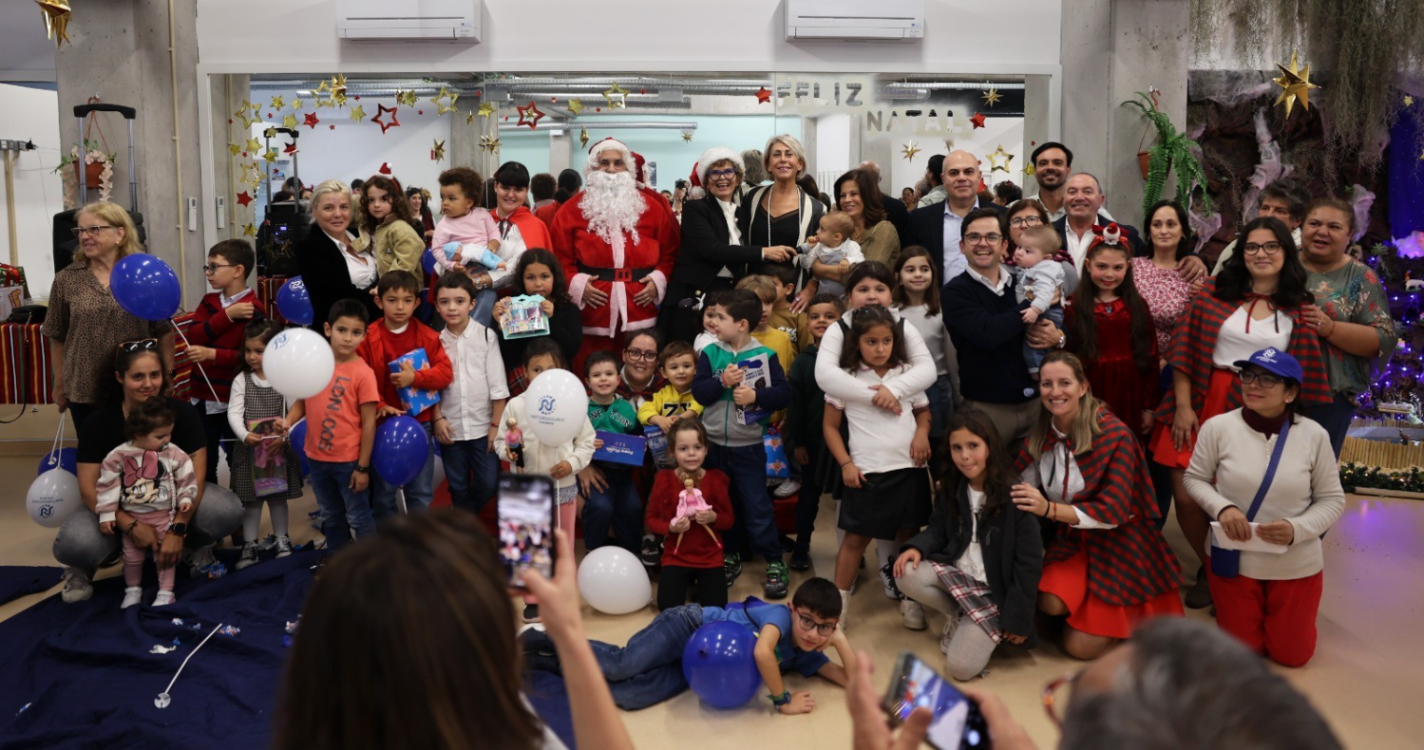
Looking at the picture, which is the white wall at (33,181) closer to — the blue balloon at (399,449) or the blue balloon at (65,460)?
the blue balloon at (65,460)

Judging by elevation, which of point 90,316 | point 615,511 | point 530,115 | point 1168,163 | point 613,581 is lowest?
point 613,581

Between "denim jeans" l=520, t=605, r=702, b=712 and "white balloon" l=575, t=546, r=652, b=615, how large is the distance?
45 cm

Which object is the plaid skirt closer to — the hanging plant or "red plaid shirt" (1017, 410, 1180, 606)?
"red plaid shirt" (1017, 410, 1180, 606)

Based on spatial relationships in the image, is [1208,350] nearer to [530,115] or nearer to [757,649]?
[757,649]

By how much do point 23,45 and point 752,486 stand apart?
1000 cm

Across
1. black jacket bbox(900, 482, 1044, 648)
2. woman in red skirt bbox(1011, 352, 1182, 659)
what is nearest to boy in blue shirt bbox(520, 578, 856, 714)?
black jacket bbox(900, 482, 1044, 648)

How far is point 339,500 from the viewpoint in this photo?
4.48 meters

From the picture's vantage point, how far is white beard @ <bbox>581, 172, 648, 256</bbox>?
207 inches

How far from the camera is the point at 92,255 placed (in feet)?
15.2

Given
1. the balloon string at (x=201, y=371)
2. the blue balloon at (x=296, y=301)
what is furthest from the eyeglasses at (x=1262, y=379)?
the balloon string at (x=201, y=371)

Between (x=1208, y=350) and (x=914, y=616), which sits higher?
(x=1208, y=350)

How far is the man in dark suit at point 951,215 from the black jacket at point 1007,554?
1.38 metres

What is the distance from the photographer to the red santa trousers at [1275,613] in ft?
12.3

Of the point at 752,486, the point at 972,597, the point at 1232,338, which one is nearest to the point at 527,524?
the point at 972,597
